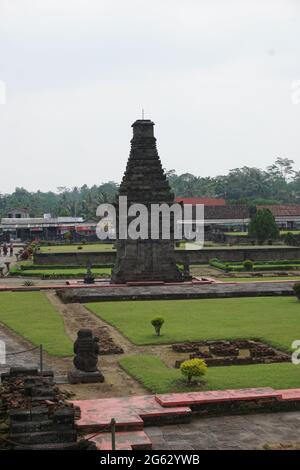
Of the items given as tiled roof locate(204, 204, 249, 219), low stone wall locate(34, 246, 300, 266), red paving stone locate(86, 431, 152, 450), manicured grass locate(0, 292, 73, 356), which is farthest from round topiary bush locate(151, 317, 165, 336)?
tiled roof locate(204, 204, 249, 219)

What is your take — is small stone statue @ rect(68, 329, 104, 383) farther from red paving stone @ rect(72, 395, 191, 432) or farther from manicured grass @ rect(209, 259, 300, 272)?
manicured grass @ rect(209, 259, 300, 272)

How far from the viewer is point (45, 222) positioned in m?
83.6

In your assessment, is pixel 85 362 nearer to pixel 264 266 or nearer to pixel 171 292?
pixel 171 292

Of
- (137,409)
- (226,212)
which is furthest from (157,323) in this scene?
(226,212)

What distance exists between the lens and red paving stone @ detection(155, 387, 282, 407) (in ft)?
42.4

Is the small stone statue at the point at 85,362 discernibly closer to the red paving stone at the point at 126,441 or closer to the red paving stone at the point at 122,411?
the red paving stone at the point at 122,411

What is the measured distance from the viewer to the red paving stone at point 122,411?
472 inches

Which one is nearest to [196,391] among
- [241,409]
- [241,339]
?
[241,409]

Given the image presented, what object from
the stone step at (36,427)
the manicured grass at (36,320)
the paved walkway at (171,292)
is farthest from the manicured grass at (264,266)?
the stone step at (36,427)

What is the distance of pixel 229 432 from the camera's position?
12.0 meters

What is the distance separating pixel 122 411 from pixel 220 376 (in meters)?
3.04

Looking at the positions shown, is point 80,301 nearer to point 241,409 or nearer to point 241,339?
point 241,339
